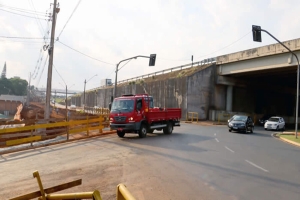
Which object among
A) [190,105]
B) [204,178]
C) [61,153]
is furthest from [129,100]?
A: [190,105]

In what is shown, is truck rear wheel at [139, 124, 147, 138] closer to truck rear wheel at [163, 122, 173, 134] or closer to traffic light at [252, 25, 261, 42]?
truck rear wheel at [163, 122, 173, 134]

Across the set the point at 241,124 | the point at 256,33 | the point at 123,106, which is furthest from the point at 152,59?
the point at 256,33

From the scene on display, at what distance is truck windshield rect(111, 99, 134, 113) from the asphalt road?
5.07 meters

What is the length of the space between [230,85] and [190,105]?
800 cm

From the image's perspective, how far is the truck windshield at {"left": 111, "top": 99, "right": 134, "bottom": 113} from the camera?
1894cm

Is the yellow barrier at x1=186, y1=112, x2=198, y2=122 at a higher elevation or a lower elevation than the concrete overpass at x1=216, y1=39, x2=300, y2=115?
lower

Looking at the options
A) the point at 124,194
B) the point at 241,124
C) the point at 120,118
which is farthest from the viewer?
the point at 241,124

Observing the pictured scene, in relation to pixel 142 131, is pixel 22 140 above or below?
below

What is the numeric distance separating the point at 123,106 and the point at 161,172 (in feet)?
34.4

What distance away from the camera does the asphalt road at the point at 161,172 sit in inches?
281

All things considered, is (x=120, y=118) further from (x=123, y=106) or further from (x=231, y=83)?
(x=231, y=83)

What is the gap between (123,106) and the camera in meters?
19.2

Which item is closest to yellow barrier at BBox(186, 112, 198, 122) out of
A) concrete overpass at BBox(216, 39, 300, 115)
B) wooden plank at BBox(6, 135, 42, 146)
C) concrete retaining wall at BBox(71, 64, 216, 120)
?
concrete retaining wall at BBox(71, 64, 216, 120)

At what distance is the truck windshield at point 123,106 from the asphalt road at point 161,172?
5.07 meters
